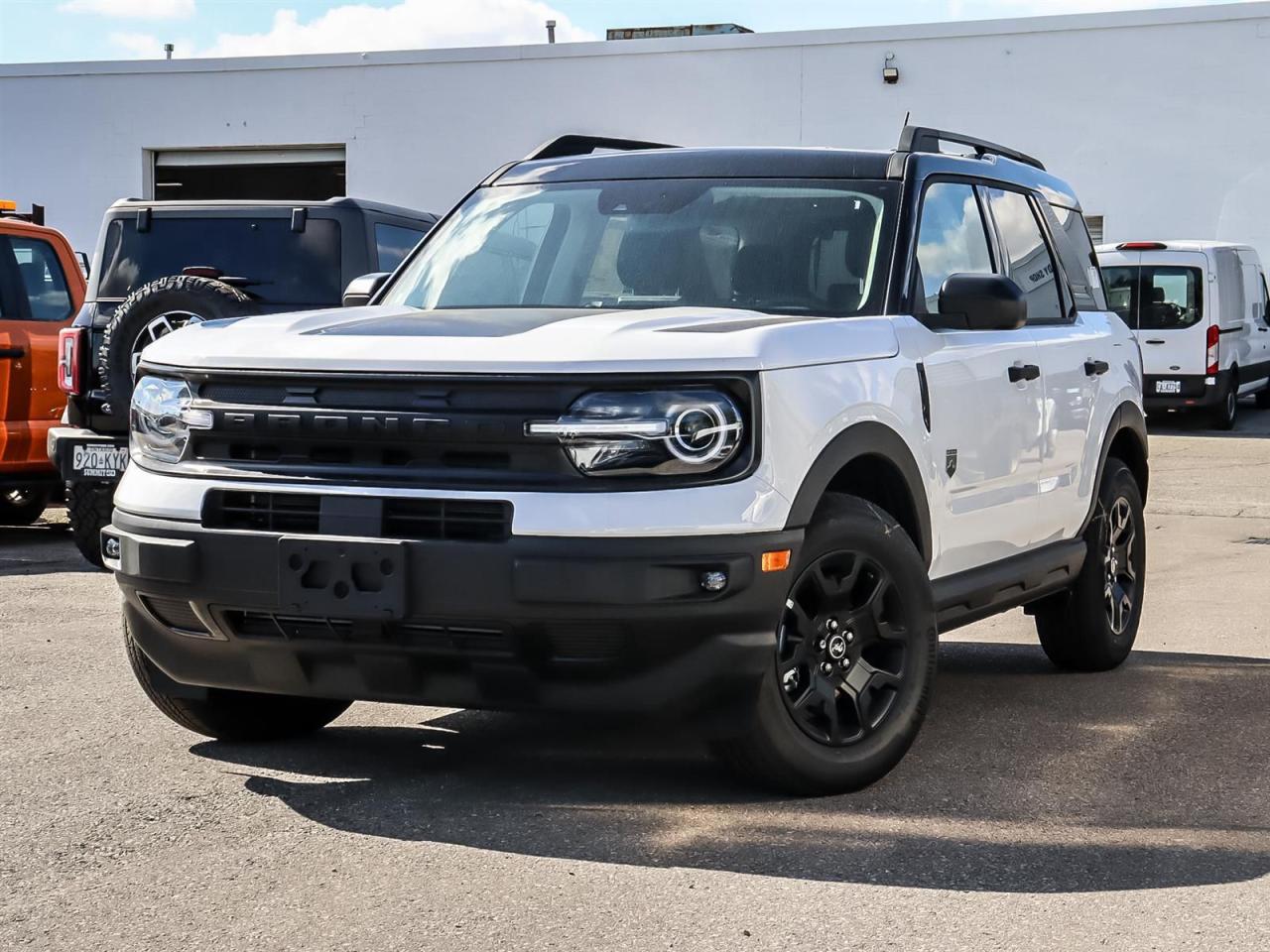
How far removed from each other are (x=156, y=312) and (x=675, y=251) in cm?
367

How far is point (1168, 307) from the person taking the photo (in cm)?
2108

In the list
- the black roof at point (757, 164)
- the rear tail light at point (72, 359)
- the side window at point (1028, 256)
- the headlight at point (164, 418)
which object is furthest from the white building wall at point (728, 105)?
the headlight at point (164, 418)

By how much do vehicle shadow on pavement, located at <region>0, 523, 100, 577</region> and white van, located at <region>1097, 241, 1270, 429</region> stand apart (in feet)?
42.6

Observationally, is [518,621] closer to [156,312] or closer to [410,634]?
[410,634]

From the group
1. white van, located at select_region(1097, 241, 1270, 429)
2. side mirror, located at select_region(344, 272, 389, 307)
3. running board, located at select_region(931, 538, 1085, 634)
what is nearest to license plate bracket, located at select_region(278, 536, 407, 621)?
side mirror, located at select_region(344, 272, 389, 307)

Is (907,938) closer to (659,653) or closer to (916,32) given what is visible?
(659,653)

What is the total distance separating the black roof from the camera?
5.73 m

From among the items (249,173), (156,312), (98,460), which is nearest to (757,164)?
(156,312)

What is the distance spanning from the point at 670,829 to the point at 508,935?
2.92 ft

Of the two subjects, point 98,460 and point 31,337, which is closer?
point 98,460

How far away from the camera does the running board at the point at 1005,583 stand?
555 centimetres

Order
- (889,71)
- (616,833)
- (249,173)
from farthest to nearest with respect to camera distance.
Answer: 1. (249,173)
2. (889,71)
3. (616,833)

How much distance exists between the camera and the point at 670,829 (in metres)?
4.55

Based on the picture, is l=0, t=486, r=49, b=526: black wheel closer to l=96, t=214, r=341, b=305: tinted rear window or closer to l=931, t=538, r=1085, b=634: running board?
l=96, t=214, r=341, b=305: tinted rear window
